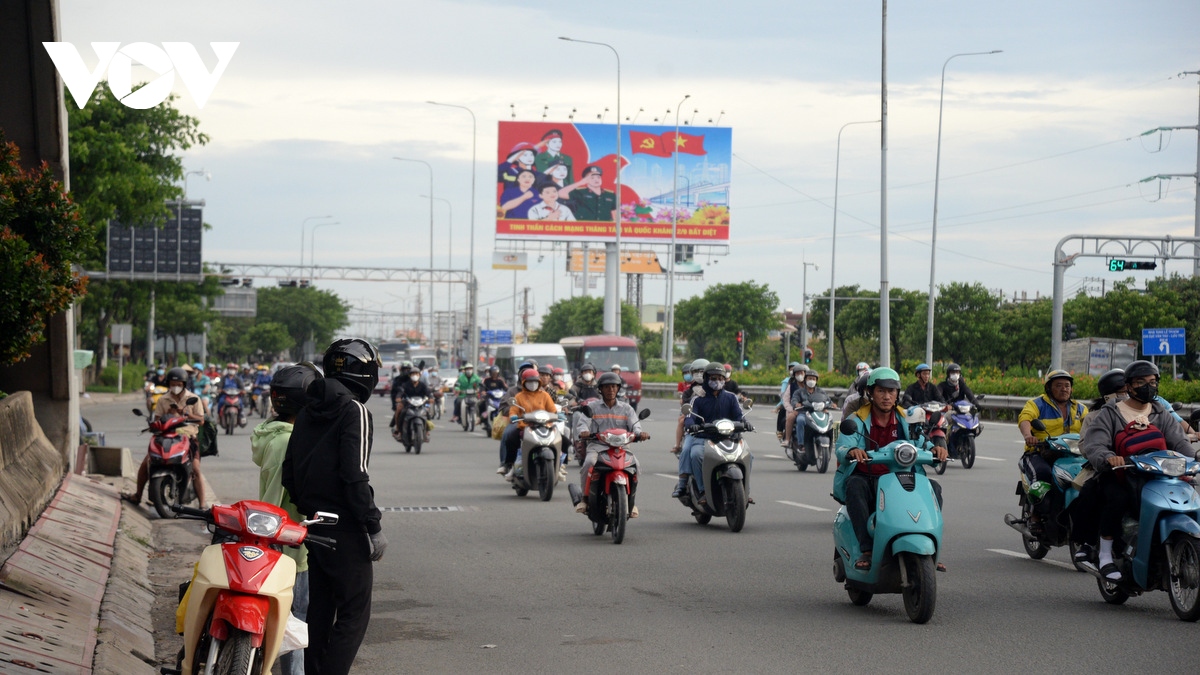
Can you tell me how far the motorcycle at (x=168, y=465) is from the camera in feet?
47.1

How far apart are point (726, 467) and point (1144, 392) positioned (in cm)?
489

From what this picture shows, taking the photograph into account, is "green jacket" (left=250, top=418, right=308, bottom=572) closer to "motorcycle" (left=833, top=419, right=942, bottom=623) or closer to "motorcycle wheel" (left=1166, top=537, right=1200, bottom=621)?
"motorcycle" (left=833, top=419, right=942, bottom=623)

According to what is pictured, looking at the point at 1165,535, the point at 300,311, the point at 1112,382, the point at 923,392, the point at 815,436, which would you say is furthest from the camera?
the point at 300,311

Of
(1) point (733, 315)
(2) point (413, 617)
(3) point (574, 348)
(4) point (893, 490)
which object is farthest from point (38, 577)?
(1) point (733, 315)

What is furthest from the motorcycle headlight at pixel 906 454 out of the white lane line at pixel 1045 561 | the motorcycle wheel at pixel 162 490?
the motorcycle wheel at pixel 162 490

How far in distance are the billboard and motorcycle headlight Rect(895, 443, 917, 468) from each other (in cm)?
5854

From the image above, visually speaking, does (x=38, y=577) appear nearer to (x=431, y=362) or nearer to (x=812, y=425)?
(x=812, y=425)

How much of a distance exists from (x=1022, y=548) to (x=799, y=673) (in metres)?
5.77

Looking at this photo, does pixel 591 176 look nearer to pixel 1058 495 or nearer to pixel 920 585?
pixel 1058 495

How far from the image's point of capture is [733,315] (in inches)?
3664

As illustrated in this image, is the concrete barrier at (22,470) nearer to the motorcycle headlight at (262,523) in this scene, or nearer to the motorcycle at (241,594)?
the motorcycle at (241,594)

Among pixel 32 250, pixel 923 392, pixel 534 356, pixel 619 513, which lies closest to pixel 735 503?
pixel 619 513

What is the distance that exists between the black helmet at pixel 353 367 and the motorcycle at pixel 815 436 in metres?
15.9

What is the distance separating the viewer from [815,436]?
21.7 metres
